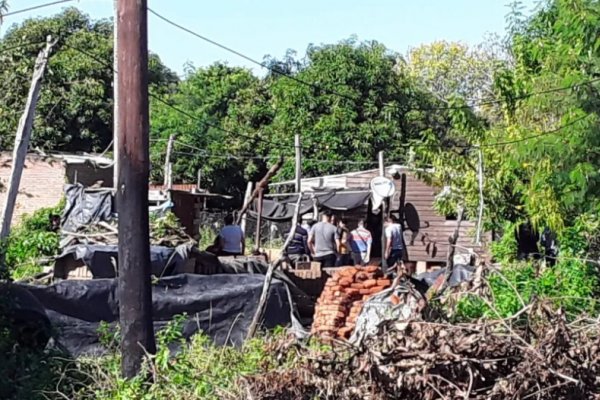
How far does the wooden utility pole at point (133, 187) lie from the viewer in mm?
8969

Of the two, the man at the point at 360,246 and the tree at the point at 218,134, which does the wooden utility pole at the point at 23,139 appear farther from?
the tree at the point at 218,134

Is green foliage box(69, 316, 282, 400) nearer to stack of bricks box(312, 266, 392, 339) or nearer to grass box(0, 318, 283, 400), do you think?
grass box(0, 318, 283, 400)

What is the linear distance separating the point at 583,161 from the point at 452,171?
6613mm

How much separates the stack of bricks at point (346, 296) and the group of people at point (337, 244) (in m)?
4.59

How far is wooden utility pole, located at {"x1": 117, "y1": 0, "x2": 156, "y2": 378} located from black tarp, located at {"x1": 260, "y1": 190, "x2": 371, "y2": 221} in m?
16.3

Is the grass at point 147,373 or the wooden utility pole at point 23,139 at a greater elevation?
the wooden utility pole at point 23,139

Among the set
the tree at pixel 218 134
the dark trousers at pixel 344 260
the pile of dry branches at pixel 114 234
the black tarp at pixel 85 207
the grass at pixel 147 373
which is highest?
the tree at pixel 218 134

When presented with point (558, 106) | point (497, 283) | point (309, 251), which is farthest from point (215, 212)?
point (497, 283)

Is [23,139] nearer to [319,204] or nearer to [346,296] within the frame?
[346,296]

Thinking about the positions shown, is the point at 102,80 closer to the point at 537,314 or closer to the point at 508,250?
the point at 508,250

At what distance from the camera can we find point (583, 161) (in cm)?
1508

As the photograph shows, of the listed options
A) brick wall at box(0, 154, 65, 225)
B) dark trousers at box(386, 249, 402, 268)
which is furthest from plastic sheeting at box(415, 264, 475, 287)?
brick wall at box(0, 154, 65, 225)

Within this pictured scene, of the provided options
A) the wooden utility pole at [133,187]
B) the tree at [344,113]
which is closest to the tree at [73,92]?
the tree at [344,113]

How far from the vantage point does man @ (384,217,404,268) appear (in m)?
20.6
